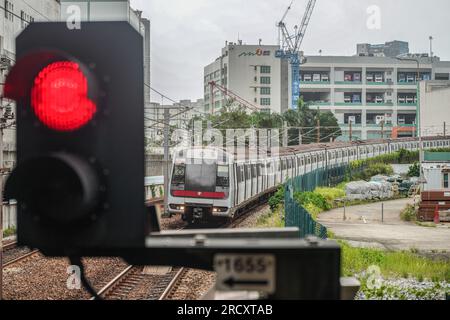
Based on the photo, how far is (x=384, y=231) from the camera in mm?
22359

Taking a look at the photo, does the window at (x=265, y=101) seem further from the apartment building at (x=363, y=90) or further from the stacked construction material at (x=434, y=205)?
the stacked construction material at (x=434, y=205)

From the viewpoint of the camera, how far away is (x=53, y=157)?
81.3 inches

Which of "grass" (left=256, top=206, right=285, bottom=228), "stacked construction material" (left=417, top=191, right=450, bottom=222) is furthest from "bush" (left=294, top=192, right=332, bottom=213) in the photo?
"stacked construction material" (left=417, top=191, right=450, bottom=222)

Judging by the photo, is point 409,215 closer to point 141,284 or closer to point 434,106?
point 141,284

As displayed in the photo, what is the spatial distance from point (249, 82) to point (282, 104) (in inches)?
308

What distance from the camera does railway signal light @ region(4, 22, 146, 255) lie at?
2.09 meters

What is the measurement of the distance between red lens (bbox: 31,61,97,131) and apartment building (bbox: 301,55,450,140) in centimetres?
7952

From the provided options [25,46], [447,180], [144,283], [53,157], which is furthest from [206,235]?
[447,180]

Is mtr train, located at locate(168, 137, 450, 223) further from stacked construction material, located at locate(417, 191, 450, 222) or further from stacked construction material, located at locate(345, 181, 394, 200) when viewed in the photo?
stacked construction material, located at locate(345, 181, 394, 200)

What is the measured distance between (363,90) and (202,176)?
214 feet

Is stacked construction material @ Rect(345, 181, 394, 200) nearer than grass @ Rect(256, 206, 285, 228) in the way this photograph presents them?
No

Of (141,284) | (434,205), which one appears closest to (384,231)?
(434,205)
